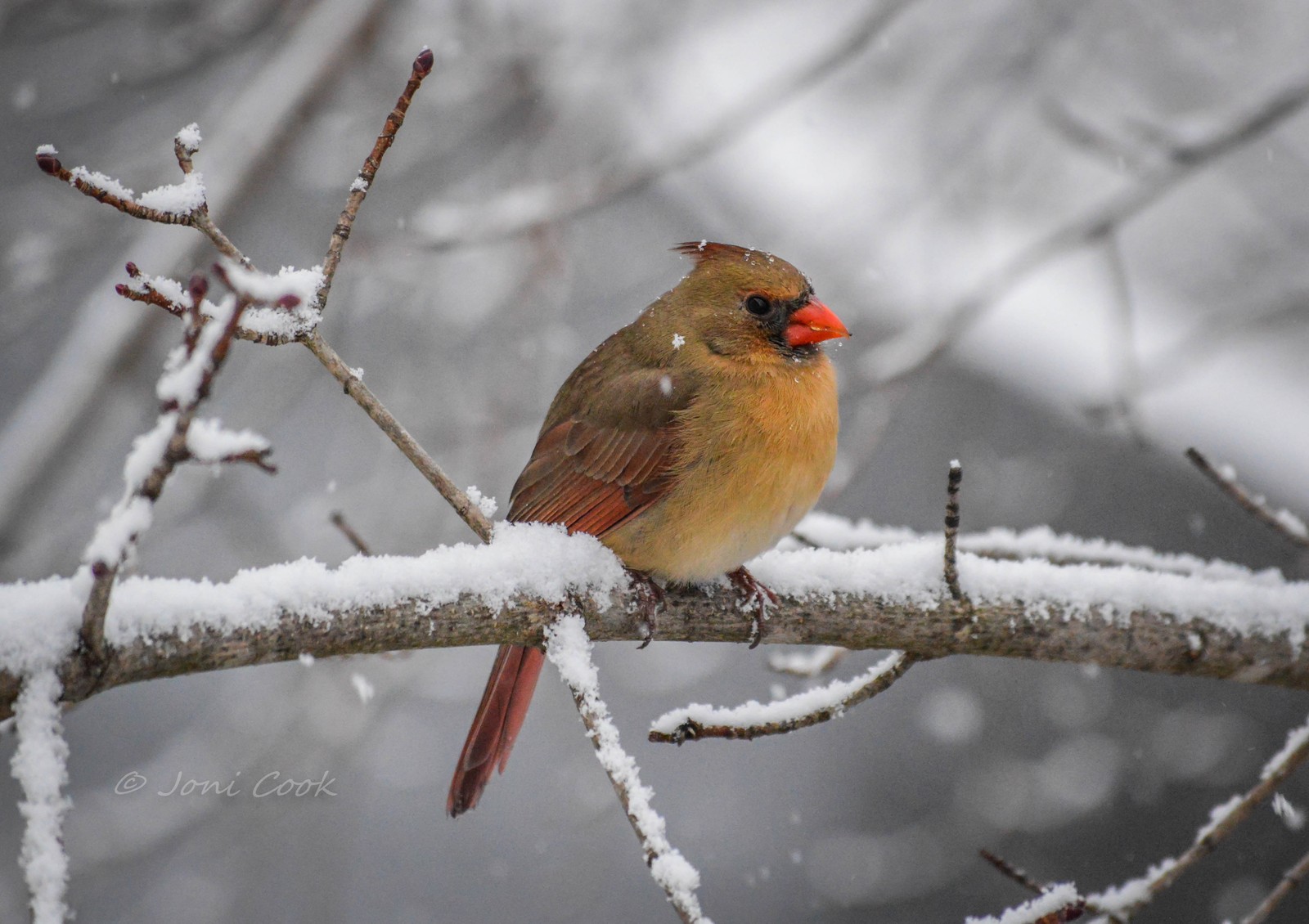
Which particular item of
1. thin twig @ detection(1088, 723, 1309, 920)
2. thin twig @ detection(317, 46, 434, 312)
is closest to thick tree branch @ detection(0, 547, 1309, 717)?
thin twig @ detection(1088, 723, 1309, 920)

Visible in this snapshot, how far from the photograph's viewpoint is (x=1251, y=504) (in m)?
2.32

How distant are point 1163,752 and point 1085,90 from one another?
361 centimetres

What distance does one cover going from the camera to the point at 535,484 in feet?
9.74

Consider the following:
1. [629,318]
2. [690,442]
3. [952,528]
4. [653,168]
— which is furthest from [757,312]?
[629,318]

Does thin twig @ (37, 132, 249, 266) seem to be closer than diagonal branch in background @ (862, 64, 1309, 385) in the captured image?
Yes

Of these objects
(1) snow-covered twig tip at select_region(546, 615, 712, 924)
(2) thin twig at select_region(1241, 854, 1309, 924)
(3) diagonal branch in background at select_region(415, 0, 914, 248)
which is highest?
(3) diagonal branch in background at select_region(415, 0, 914, 248)

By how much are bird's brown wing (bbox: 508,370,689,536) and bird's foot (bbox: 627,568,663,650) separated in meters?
0.17

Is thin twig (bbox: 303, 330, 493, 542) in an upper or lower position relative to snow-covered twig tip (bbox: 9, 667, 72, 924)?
upper

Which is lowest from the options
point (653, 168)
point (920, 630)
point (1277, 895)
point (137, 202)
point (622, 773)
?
point (1277, 895)

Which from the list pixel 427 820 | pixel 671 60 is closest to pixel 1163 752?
pixel 427 820

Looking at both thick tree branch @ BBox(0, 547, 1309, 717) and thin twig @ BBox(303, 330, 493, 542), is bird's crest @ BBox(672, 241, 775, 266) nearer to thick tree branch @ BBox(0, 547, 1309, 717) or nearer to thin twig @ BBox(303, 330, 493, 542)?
thick tree branch @ BBox(0, 547, 1309, 717)

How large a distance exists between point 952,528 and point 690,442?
2.95 ft

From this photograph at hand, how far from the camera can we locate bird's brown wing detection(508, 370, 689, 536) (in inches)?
107

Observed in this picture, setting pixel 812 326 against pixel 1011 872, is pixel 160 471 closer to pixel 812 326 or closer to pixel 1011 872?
pixel 1011 872
